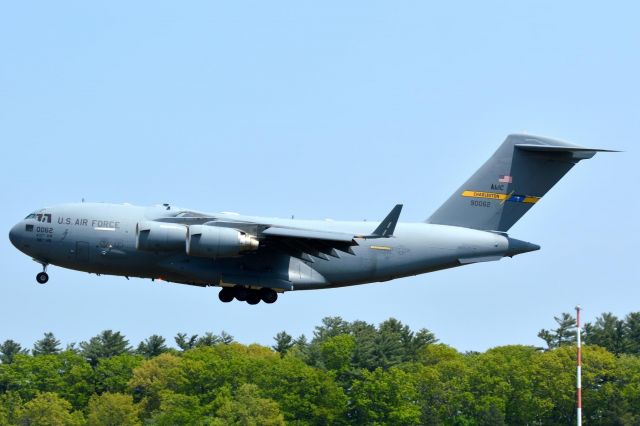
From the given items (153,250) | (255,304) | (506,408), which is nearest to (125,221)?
(153,250)

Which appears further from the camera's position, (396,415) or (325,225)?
(396,415)

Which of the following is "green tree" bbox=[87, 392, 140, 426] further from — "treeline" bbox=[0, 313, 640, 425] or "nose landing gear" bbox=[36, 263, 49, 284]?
"nose landing gear" bbox=[36, 263, 49, 284]

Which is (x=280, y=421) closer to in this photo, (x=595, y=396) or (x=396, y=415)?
(x=396, y=415)

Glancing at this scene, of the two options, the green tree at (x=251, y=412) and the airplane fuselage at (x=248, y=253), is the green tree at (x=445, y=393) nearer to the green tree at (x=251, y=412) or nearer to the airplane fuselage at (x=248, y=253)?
the green tree at (x=251, y=412)

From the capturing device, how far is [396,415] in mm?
62125

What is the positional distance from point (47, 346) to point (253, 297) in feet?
153

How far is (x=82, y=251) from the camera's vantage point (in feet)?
119

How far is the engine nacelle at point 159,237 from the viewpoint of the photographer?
3544 cm

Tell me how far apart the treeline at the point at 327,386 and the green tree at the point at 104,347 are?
257 centimetres

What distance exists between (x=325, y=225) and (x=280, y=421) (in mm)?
24811

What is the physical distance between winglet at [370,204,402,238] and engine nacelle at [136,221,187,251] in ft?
14.4

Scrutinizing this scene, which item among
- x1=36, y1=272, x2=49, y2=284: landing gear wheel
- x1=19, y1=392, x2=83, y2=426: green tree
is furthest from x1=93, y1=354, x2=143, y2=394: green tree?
x1=36, y1=272, x2=49, y2=284: landing gear wheel

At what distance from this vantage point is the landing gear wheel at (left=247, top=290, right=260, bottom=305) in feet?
123

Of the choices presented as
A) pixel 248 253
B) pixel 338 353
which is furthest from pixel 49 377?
pixel 248 253
